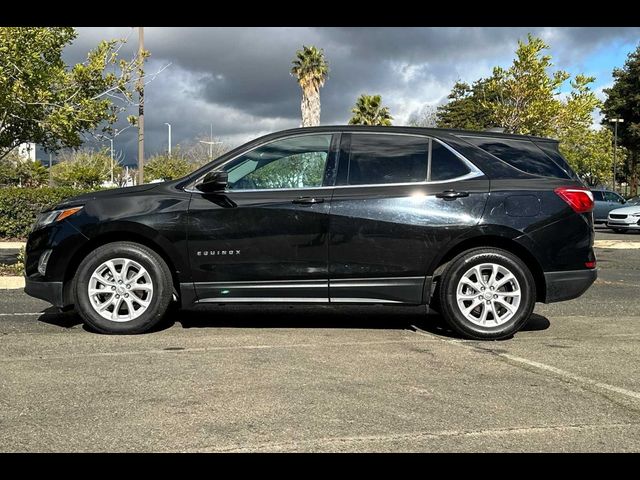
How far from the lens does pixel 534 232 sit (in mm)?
5574

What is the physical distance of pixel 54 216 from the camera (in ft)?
18.8

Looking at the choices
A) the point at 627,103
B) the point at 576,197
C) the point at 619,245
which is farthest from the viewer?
the point at 627,103

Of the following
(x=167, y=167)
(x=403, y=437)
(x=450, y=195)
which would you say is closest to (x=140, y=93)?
(x=450, y=195)

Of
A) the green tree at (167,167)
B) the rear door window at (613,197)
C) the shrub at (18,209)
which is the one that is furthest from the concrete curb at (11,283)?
the green tree at (167,167)

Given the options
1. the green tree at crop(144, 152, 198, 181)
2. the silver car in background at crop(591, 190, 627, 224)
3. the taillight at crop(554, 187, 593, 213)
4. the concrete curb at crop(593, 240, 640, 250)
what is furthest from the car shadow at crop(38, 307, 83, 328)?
the green tree at crop(144, 152, 198, 181)

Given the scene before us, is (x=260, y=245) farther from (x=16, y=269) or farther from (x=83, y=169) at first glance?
(x=83, y=169)

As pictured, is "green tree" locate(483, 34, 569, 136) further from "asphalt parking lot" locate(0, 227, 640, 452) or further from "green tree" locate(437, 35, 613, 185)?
"asphalt parking lot" locate(0, 227, 640, 452)

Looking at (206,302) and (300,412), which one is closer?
(300,412)

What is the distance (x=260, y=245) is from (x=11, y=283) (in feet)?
16.5

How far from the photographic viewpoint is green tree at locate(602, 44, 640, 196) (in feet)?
191

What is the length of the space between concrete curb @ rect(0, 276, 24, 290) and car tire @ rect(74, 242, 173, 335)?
3799 mm

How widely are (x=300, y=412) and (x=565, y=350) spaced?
263 cm
